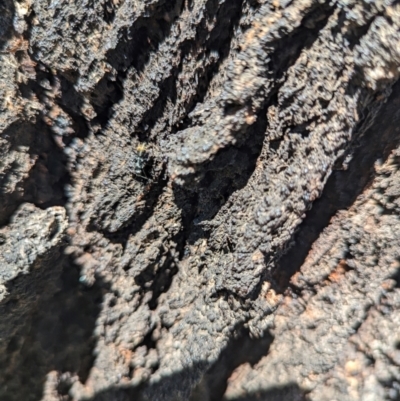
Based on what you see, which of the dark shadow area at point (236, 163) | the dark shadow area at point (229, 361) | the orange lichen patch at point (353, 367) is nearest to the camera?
the dark shadow area at point (236, 163)

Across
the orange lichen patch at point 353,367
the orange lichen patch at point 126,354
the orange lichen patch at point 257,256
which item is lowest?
the orange lichen patch at point 126,354

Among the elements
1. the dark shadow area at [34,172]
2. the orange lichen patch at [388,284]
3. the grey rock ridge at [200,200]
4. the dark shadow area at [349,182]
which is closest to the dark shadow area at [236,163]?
the grey rock ridge at [200,200]

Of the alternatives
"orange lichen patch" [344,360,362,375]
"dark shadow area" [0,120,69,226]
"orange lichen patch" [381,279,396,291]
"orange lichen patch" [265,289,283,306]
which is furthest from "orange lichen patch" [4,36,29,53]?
"orange lichen patch" [344,360,362,375]

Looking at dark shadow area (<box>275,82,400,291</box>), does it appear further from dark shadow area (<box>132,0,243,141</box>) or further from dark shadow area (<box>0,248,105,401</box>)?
dark shadow area (<box>0,248,105,401</box>)

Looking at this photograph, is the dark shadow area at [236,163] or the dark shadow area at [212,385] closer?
the dark shadow area at [236,163]

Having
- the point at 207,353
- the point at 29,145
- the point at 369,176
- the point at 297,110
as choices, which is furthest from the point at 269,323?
the point at 29,145

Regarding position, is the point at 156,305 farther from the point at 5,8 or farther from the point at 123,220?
the point at 5,8

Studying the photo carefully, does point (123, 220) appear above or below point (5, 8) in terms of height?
below

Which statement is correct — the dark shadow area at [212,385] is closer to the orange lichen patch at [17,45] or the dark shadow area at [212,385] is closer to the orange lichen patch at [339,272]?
the orange lichen patch at [339,272]

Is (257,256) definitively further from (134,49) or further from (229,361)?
(134,49)
